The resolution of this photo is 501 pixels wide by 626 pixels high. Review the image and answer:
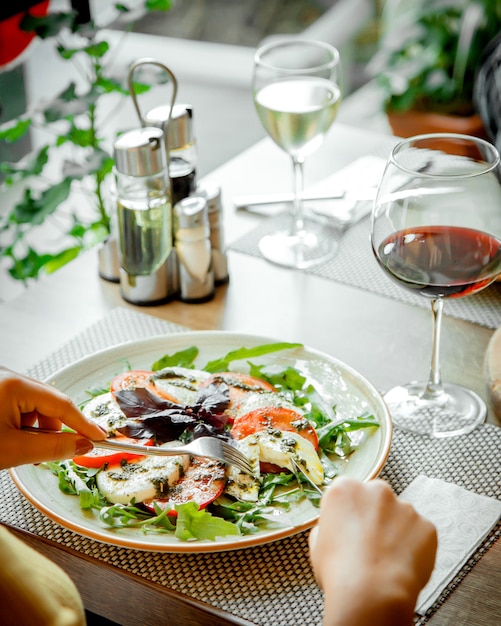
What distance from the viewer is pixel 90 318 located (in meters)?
1.39

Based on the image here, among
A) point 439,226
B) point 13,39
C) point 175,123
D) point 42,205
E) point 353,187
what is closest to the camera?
point 439,226

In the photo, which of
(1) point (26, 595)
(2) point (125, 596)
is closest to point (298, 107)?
(2) point (125, 596)

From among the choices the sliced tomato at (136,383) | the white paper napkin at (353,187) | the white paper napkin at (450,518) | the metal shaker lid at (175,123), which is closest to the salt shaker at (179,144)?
the metal shaker lid at (175,123)

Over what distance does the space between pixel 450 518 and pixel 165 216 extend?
624 millimetres

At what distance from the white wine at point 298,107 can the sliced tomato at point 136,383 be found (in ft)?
1.75

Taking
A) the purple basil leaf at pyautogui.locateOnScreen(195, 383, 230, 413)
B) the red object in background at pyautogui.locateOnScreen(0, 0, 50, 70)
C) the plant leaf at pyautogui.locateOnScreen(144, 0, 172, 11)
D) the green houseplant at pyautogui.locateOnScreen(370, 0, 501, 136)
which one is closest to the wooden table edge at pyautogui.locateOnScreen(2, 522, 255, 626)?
the purple basil leaf at pyautogui.locateOnScreen(195, 383, 230, 413)

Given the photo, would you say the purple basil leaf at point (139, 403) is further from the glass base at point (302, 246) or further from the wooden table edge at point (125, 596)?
the glass base at point (302, 246)

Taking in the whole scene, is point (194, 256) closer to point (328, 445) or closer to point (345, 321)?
point (345, 321)

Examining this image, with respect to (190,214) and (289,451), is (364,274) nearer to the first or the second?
(190,214)

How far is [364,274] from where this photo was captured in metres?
1.47

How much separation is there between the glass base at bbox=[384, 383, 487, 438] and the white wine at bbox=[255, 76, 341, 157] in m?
0.49

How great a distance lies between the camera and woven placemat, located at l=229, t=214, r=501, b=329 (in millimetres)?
1358

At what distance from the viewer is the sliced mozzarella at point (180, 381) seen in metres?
1.09

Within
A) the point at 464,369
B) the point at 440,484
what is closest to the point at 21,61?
the point at 464,369
